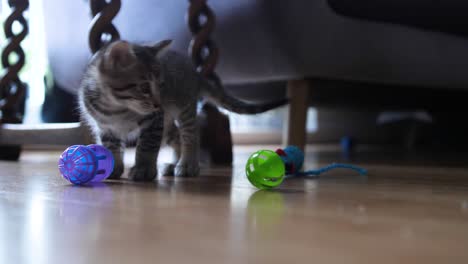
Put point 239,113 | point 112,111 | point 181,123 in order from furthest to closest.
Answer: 1. point 239,113
2. point 181,123
3. point 112,111

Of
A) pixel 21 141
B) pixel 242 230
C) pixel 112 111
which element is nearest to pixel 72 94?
pixel 21 141

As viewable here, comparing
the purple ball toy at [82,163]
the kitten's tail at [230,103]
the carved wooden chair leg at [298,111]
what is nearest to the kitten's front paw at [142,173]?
the purple ball toy at [82,163]

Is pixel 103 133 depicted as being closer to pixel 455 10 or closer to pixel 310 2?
pixel 310 2

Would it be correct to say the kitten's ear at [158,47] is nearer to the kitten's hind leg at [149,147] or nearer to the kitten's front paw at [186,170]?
the kitten's hind leg at [149,147]

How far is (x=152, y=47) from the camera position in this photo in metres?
1.33

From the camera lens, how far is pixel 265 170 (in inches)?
43.8

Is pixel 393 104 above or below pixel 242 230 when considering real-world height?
above

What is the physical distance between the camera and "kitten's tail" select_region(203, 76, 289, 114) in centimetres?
175

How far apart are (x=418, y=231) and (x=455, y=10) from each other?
164 cm

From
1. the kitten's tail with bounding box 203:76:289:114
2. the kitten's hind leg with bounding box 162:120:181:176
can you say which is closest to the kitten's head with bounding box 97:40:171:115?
the kitten's hind leg with bounding box 162:120:181:176

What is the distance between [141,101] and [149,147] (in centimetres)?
15

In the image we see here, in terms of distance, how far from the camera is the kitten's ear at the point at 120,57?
1224 mm

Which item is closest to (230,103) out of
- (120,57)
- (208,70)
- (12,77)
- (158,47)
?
(208,70)

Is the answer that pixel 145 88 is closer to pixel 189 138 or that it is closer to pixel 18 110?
pixel 189 138
